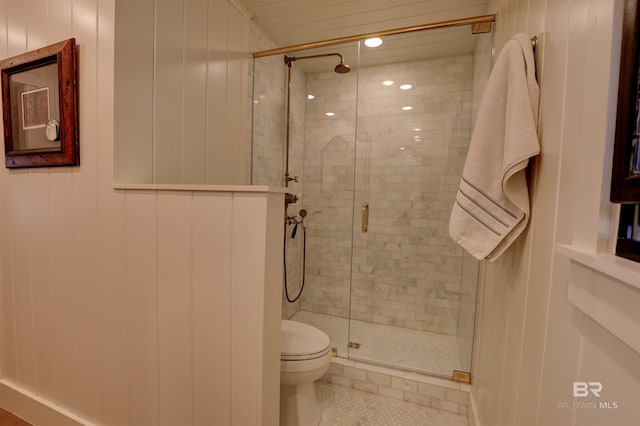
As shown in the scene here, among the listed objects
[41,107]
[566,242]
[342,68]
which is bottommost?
[566,242]

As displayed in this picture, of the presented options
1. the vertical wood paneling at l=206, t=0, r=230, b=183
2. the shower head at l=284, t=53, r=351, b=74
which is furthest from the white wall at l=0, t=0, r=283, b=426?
the shower head at l=284, t=53, r=351, b=74

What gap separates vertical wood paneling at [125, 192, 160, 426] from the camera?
1.14 metres

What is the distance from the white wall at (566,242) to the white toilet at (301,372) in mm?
780

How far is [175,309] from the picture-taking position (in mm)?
1105

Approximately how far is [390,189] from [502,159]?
5.44ft

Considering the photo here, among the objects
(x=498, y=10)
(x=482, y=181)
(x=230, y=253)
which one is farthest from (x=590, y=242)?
(x=498, y=10)

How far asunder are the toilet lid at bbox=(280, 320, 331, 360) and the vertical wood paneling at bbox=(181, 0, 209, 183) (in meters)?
1.02

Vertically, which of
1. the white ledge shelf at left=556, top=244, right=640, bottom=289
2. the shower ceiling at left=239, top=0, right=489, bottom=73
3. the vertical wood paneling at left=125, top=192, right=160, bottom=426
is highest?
the shower ceiling at left=239, top=0, right=489, bottom=73

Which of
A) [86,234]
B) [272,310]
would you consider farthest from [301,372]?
[86,234]

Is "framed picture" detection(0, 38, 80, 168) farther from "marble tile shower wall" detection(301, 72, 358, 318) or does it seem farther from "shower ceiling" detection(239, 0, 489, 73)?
"marble tile shower wall" detection(301, 72, 358, 318)

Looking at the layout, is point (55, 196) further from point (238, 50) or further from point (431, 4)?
point (431, 4)

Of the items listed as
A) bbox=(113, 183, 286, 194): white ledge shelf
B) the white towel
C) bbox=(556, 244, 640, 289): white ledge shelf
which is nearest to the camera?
bbox=(556, 244, 640, 289): white ledge shelf

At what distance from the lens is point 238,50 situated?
1.92 meters

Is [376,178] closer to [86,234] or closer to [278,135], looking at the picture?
[278,135]
